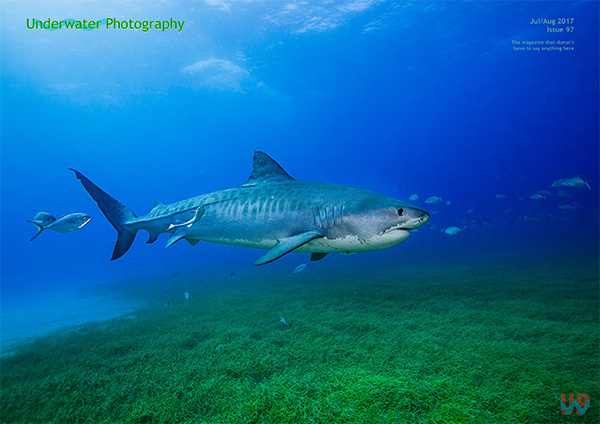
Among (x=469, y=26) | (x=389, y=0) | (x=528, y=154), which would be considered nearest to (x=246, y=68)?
(x=389, y=0)

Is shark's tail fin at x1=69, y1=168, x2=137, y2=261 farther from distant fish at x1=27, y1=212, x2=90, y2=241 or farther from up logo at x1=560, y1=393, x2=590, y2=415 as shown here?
up logo at x1=560, y1=393, x2=590, y2=415

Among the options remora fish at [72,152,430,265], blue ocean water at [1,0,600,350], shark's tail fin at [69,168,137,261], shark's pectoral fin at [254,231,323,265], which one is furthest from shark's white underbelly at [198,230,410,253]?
blue ocean water at [1,0,600,350]

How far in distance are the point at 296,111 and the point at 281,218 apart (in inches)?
3625

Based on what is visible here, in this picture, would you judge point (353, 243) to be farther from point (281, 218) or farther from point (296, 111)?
point (296, 111)

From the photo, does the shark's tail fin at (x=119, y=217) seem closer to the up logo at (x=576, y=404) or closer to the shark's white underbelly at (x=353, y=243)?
the shark's white underbelly at (x=353, y=243)

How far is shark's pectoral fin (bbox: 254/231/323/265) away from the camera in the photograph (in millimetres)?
3703

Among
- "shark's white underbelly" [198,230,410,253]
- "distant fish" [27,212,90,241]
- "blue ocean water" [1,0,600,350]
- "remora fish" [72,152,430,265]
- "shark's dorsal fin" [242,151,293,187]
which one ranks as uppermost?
"blue ocean water" [1,0,600,350]

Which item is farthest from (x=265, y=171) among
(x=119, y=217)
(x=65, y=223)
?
(x=65, y=223)

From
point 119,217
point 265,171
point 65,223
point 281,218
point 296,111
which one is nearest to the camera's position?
point 281,218

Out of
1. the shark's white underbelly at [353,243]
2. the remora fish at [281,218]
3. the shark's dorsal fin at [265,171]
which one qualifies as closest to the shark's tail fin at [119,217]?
the remora fish at [281,218]

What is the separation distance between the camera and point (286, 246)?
4004 millimetres

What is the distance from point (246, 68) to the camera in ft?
173

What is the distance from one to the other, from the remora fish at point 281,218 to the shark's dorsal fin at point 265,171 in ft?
0.07

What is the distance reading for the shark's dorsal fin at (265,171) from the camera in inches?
225
